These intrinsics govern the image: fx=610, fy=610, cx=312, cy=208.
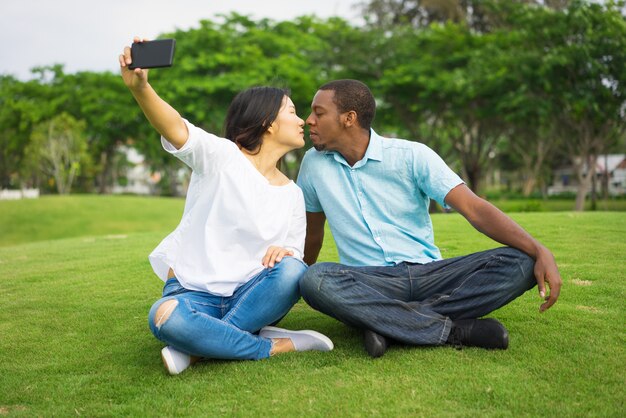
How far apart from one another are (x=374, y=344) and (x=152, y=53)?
1.96m

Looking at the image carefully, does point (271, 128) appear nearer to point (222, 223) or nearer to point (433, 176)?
point (222, 223)

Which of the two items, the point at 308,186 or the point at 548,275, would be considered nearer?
the point at 548,275

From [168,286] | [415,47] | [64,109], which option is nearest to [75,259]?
[168,286]

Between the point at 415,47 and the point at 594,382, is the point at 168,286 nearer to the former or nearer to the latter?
the point at 594,382

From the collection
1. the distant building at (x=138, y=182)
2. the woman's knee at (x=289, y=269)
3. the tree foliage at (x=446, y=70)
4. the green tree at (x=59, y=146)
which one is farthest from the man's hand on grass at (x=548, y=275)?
the distant building at (x=138, y=182)

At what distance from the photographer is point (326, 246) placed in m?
8.12

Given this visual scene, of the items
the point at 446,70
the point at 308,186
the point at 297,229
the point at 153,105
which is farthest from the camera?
the point at 446,70

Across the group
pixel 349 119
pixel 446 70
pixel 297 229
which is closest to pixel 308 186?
pixel 297 229

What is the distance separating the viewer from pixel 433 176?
12.4 ft

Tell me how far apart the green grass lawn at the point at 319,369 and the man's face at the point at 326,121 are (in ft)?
4.27

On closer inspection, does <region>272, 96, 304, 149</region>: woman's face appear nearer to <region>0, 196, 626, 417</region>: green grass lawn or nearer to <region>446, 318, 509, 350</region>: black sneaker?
<region>0, 196, 626, 417</region>: green grass lawn

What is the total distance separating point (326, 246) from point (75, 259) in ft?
11.8

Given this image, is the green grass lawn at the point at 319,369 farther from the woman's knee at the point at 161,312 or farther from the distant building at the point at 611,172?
the distant building at the point at 611,172

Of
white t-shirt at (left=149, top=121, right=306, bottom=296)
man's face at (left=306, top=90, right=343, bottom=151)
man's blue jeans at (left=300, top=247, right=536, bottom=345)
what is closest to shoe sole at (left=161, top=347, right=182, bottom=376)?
white t-shirt at (left=149, top=121, right=306, bottom=296)
